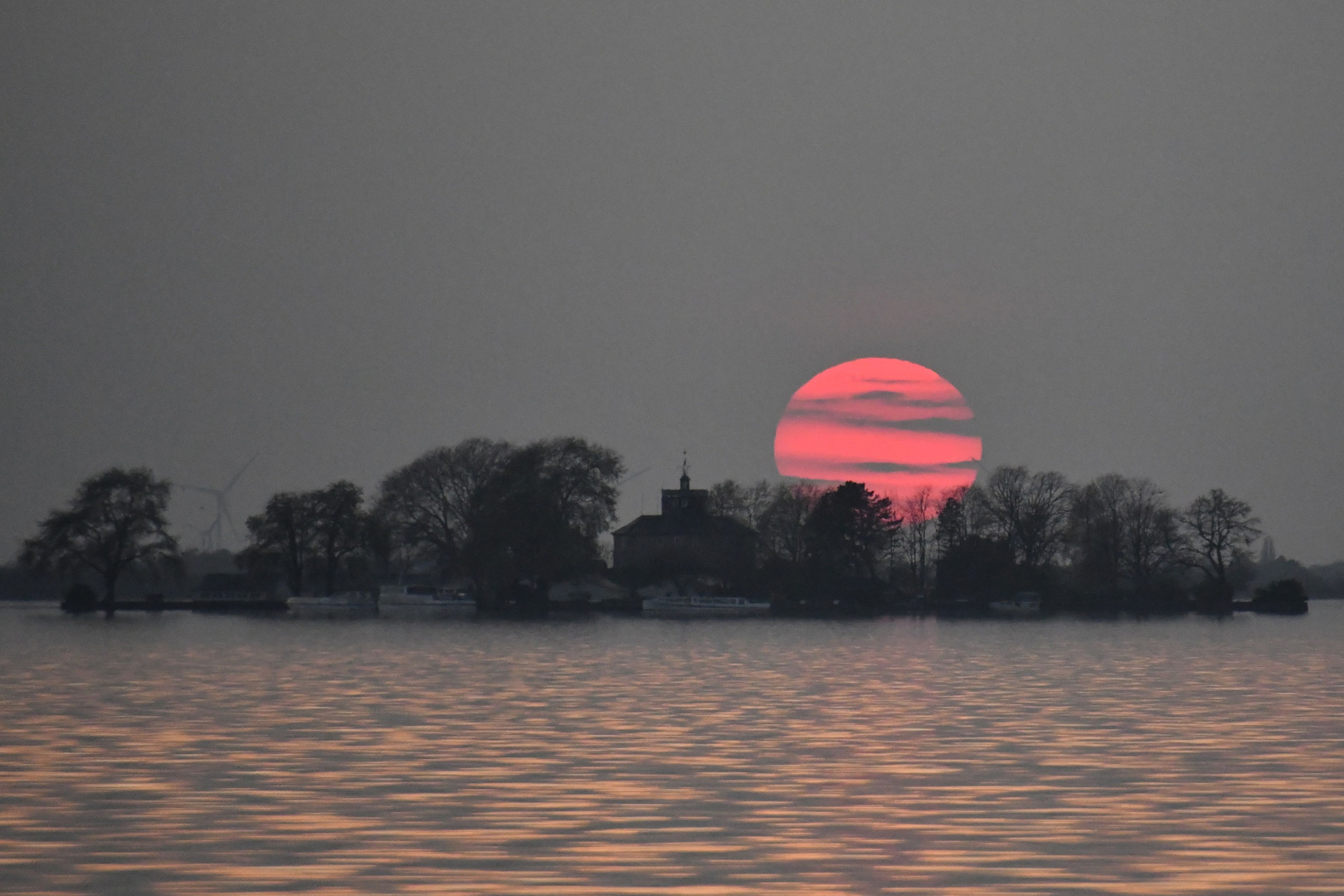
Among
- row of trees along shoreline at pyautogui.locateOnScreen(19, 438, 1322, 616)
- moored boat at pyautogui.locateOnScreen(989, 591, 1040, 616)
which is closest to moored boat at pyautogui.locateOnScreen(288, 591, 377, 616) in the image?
row of trees along shoreline at pyautogui.locateOnScreen(19, 438, 1322, 616)

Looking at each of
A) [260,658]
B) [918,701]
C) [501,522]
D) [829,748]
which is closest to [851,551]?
[501,522]

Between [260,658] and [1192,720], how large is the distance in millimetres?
33705

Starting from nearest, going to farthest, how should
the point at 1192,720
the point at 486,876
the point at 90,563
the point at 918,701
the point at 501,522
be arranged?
the point at 486,876
the point at 1192,720
the point at 918,701
the point at 501,522
the point at 90,563

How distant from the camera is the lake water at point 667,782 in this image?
15.9 meters

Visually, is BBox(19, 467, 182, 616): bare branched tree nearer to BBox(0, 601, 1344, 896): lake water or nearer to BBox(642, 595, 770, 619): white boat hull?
BBox(642, 595, 770, 619): white boat hull

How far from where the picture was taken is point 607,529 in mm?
126438

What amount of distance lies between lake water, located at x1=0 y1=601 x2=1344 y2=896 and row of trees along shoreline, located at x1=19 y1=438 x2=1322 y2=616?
7857 centimetres

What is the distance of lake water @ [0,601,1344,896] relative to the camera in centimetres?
1586

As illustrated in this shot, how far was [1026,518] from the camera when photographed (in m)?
153

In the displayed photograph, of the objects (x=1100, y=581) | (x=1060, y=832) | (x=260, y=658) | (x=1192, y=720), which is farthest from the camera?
(x=1100, y=581)

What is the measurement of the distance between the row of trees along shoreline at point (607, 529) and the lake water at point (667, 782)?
78.6 meters

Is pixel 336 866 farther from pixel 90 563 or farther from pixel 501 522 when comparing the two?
pixel 90 563

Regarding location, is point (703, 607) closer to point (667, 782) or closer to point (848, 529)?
point (848, 529)

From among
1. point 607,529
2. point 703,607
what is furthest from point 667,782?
point 703,607
